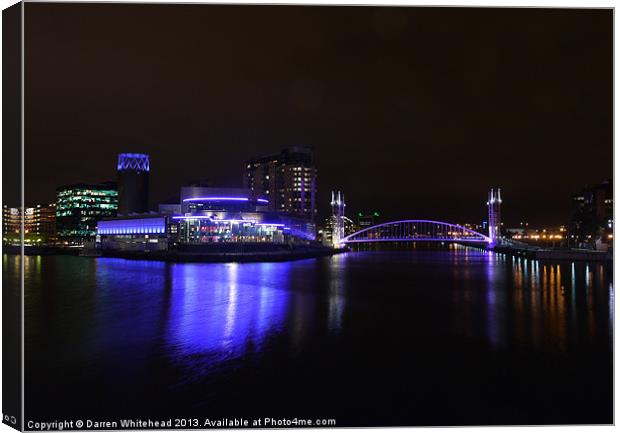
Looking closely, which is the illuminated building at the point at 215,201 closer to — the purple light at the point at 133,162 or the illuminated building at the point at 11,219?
the purple light at the point at 133,162

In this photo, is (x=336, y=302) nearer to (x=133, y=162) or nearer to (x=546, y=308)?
(x=546, y=308)

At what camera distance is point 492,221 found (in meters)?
55.5

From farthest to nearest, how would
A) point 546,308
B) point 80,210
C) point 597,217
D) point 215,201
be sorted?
point 80,210
point 215,201
point 597,217
point 546,308

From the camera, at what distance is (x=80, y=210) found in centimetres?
5653

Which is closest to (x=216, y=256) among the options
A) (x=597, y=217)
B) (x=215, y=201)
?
(x=215, y=201)

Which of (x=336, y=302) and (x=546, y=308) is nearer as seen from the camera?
(x=546, y=308)

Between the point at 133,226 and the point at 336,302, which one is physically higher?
the point at 133,226

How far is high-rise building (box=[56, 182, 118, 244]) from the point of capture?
55156 mm

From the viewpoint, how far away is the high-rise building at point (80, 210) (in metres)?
55.2

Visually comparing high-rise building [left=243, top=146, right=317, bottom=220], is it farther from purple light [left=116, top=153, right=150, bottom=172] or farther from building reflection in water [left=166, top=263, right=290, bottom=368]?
building reflection in water [left=166, top=263, right=290, bottom=368]

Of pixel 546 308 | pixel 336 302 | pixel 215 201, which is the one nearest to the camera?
pixel 546 308

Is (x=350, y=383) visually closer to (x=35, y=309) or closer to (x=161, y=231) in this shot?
(x=35, y=309)

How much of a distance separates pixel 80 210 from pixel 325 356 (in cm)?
5466

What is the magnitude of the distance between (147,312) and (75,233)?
47.5 metres
